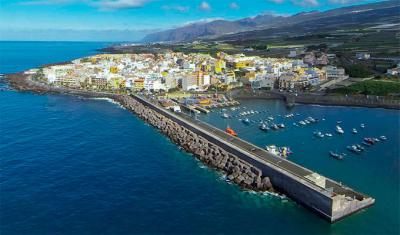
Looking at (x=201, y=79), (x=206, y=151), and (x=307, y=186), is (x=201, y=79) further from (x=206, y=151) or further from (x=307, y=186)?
(x=307, y=186)

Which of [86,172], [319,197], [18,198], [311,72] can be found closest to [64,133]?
[86,172]

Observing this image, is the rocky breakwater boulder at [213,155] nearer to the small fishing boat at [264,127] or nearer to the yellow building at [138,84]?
the small fishing boat at [264,127]

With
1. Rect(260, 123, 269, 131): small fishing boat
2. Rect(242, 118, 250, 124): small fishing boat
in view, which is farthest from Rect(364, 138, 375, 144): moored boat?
Rect(242, 118, 250, 124): small fishing boat

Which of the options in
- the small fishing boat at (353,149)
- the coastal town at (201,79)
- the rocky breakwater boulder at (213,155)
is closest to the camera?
the rocky breakwater boulder at (213,155)

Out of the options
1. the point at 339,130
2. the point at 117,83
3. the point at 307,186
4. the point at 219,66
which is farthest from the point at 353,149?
the point at 219,66

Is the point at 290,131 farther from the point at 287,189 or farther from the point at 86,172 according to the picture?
the point at 86,172

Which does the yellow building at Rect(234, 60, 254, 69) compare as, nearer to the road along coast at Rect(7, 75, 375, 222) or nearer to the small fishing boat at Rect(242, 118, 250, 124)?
the small fishing boat at Rect(242, 118, 250, 124)

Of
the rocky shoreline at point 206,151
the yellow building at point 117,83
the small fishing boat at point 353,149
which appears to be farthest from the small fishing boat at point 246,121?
the yellow building at point 117,83
